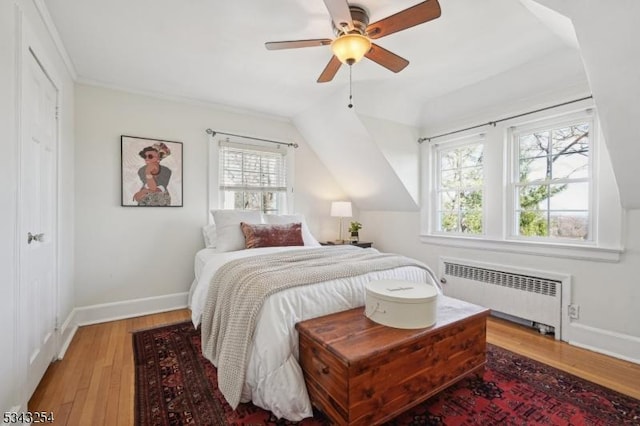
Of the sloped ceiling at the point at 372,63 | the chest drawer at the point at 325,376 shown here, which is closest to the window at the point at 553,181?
the sloped ceiling at the point at 372,63

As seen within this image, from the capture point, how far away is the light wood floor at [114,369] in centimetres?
164

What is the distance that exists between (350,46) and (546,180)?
225 centimetres

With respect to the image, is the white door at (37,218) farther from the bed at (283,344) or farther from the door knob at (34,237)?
the bed at (283,344)

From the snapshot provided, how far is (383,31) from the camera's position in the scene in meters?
1.73

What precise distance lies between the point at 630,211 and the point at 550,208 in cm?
55

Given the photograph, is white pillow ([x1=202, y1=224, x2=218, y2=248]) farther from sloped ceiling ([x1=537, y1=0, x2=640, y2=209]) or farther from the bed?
sloped ceiling ([x1=537, y1=0, x2=640, y2=209])

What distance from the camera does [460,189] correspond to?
345cm

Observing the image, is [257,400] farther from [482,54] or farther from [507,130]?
[507,130]

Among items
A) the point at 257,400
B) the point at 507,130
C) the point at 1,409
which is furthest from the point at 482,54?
the point at 1,409

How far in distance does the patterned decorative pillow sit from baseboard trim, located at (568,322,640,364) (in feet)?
8.23

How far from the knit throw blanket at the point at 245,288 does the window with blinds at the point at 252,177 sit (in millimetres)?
1521

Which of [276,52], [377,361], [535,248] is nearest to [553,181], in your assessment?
[535,248]

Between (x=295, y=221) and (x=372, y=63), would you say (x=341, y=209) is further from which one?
(x=372, y=63)

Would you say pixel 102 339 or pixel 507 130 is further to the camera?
pixel 507 130
